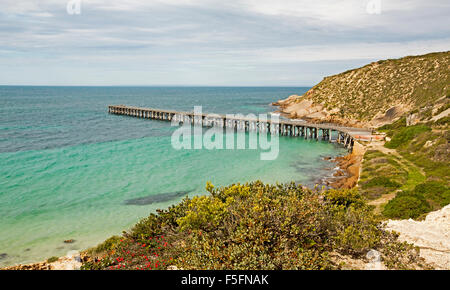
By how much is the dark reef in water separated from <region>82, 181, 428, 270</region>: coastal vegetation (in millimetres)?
12631

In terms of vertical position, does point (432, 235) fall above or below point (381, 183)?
above

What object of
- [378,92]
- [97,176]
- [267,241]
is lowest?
[97,176]

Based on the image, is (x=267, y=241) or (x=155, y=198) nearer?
(x=267, y=241)

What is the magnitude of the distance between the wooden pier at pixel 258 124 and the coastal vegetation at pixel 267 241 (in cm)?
3442

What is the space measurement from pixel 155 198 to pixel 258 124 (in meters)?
34.7

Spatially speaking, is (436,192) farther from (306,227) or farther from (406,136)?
(406,136)

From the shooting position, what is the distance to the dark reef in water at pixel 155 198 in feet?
80.9

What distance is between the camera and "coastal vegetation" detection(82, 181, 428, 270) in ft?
27.6

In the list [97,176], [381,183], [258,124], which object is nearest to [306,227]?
[381,183]

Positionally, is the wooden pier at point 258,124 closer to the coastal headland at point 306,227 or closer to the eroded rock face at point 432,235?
the coastal headland at point 306,227

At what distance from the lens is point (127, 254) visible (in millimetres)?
11492

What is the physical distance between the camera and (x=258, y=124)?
57031mm

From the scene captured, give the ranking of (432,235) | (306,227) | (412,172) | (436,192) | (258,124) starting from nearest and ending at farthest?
1. (306,227)
2. (432,235)
3. (436,192)
4. (412,172)
5. (258,124)
